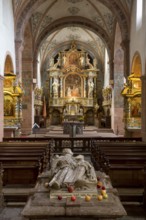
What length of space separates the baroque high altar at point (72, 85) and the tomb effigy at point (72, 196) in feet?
82.0

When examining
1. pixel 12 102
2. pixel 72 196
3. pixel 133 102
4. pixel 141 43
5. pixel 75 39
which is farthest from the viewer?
pixel 75 39

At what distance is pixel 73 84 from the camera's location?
103ft

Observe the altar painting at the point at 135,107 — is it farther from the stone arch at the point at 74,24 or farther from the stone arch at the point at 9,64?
the stone arch at the point at 74,24

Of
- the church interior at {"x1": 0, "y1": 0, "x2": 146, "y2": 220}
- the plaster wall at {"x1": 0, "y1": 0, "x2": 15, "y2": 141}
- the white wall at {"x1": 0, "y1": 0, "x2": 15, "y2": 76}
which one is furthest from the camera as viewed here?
the white wall at {"x1": 0, "y1": 0, "x2": 15, "y2": 76}

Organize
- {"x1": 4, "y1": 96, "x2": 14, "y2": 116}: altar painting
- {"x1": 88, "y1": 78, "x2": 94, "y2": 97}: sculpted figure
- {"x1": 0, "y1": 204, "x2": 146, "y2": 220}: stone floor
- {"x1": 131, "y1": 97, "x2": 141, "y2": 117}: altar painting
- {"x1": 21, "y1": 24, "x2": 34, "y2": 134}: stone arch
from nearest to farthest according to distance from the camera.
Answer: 1. {"x1": 0, "y1": 204, "x2": 146, "y2": 220}: stone floor
2. {"x1": 131, "y1": 97, "x2": 141, "y2": 117}: altar painting
3. {"x1": 4, "y1": 96, "x2": 14, "y2": 116}: altar painting
4. {"x1": 21, "y1": 24, "x2": 34, "y2": 134}: stone arch
5. {"x1": 88, "y1": 78, "x2": 94, "y2": 97}: sculpted figure

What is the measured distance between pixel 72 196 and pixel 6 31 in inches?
437

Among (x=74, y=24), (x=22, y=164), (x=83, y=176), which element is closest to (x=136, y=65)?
(x=74, y=24)

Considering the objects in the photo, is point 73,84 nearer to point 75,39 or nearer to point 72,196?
point 75,39

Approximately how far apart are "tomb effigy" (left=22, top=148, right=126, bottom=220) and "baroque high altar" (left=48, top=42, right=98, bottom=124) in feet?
82.0

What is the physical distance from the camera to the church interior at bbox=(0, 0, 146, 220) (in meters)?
6.87

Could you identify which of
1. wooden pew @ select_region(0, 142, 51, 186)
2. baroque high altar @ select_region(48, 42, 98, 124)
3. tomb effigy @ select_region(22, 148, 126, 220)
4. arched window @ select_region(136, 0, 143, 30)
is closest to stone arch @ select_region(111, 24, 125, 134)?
arched window @ select_region(136, 0, 143, 30)

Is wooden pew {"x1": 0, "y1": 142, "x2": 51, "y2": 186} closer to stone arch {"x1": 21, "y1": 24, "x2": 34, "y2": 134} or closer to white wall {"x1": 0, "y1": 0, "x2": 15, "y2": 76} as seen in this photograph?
white wall {"x1": 0, "y1": 0, "x2": 15, "y2": 76}

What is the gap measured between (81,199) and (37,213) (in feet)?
2.41

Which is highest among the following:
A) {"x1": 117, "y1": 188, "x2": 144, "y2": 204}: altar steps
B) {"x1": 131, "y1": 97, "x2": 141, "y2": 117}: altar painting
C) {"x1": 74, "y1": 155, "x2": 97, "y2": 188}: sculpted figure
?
{"x1": 131, "y1": 97, "x2": 141, "y2": 117}: altar painting
